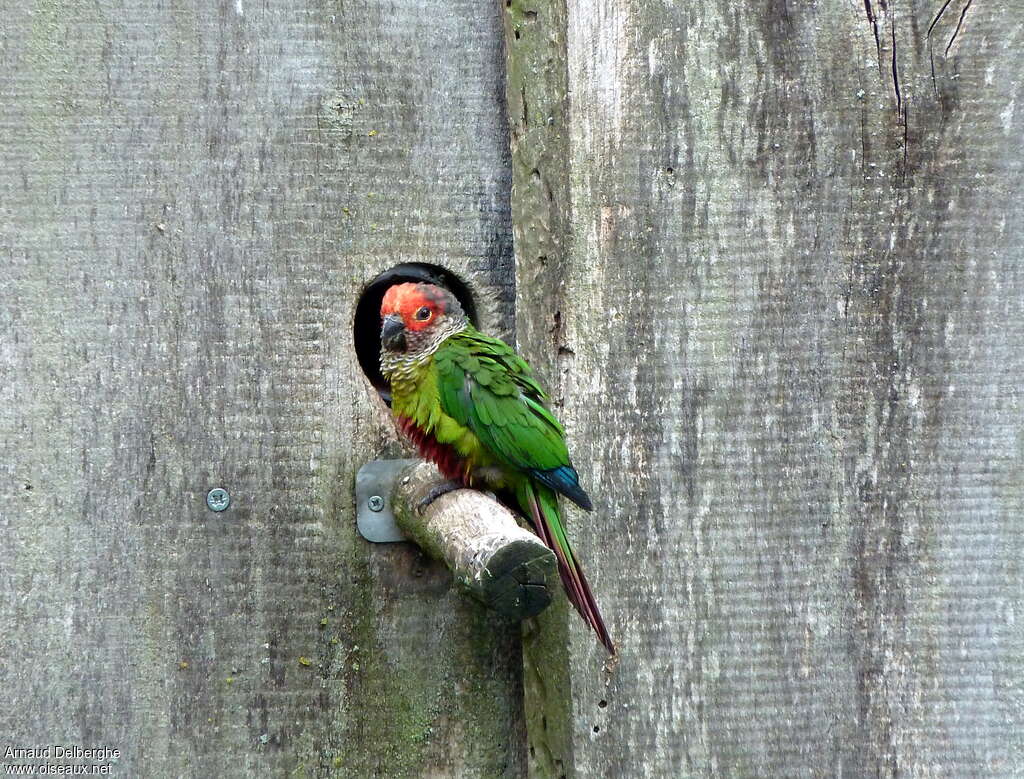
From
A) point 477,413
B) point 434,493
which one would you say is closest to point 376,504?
point 434,493

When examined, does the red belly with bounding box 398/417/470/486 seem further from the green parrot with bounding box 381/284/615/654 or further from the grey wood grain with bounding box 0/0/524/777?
the grey wood grain with bounding box 0/0/524/777

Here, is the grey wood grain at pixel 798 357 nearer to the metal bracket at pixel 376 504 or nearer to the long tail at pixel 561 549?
the long tail at pixel 561 549

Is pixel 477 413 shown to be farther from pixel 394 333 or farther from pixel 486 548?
pixel 486 548

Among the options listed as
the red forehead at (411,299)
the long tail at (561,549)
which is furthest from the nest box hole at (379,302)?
the long tail at (561,549)

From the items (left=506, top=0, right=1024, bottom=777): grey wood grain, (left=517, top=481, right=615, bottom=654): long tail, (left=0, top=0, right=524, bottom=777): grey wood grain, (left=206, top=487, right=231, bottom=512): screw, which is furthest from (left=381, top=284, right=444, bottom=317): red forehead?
(left=206, top=487, right=231, bottom=512): screw

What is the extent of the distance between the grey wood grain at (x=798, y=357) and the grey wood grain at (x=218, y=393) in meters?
0.25

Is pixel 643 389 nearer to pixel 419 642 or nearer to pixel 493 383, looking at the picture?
pixel 493 383

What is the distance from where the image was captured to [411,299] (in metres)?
2.06

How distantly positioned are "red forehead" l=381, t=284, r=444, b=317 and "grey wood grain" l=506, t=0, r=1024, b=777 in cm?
32

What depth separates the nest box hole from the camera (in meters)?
1.92

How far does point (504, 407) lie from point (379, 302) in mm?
890

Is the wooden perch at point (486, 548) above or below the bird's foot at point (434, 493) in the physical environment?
below

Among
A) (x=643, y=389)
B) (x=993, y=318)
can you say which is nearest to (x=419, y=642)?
(x=643, y=389)

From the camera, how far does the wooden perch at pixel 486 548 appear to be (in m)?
1.39
